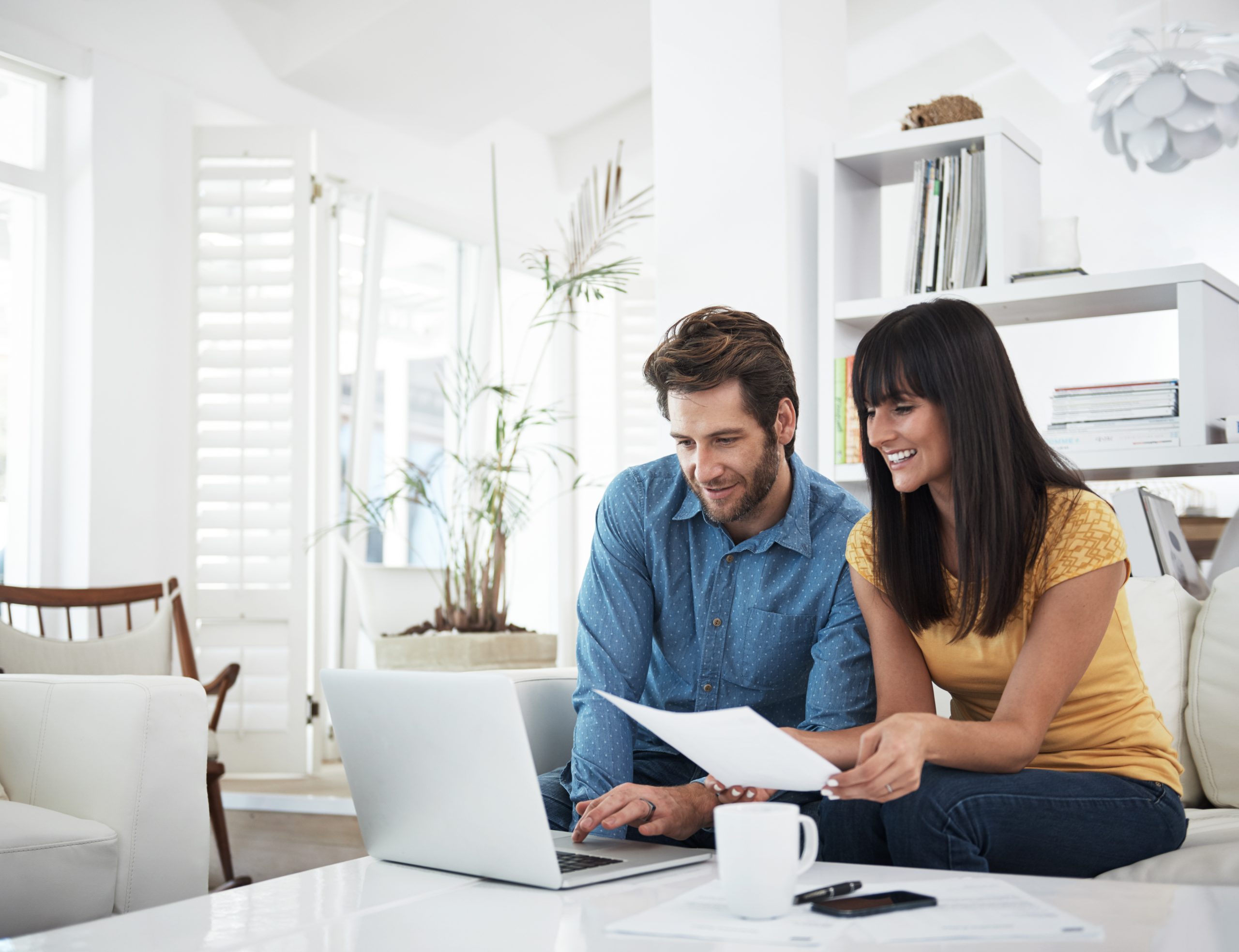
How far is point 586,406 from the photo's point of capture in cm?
569

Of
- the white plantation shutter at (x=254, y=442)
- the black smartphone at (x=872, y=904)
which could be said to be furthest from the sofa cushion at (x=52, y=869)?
the white plantation shutter at (x=254, y=442)

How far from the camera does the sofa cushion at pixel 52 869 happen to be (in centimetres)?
154

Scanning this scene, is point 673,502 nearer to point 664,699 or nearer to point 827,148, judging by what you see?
point 664,699

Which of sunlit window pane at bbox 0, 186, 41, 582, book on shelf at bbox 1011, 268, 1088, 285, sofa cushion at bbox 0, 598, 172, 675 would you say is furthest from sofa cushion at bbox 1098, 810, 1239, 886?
sunlit window pane at bbox 0, 186, 41, 582

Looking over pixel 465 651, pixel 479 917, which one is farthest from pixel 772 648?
pixel 465 651

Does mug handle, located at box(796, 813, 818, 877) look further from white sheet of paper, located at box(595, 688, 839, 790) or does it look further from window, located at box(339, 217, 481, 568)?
window, located at box(339, 217, 481, 568)

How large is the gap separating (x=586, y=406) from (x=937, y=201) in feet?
10.8

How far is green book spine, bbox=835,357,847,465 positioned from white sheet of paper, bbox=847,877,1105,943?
158 centimetres

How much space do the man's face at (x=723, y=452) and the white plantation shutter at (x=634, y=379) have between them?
3714 mm

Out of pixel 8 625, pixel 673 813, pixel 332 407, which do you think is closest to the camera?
pixel 673 813

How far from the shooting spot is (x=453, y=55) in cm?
475

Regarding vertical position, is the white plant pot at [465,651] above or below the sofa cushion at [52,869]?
above

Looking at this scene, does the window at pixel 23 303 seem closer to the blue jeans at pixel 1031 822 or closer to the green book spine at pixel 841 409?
the green book spine at pixel 841 409

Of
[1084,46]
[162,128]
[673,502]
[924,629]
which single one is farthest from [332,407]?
[1084,46]
